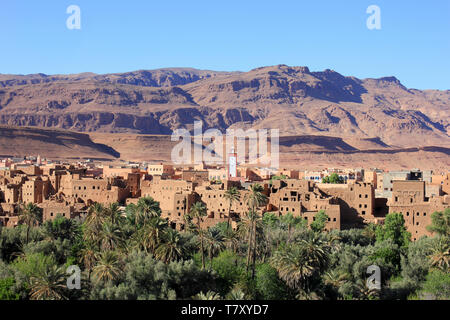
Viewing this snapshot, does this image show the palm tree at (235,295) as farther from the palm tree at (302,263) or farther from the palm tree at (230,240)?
the palm tree at (230,240)

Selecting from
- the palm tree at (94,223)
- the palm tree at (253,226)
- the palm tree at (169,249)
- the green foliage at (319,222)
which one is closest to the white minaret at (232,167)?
the green foliage at (319,222)

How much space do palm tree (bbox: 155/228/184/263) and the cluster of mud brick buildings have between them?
11715 millimetres

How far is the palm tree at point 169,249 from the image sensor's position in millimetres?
37281

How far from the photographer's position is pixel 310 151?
17275 centimetres

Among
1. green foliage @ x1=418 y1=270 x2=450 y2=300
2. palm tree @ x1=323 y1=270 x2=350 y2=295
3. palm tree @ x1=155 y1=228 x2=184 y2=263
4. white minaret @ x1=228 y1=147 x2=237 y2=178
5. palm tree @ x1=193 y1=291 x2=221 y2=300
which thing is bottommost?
green foliage @ x1=418 y1=270 x2=450 y2=300

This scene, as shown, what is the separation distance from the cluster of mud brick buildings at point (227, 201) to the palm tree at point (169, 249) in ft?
38.4

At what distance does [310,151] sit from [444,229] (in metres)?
127

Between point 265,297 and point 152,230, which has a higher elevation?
point 152,230

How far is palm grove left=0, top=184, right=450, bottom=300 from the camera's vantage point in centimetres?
3356

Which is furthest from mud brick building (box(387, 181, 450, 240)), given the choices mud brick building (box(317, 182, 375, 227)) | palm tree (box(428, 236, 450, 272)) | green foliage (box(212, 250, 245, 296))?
green foliage (box(212, 250, 245, 296))

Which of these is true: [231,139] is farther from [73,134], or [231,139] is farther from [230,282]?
[230,282]

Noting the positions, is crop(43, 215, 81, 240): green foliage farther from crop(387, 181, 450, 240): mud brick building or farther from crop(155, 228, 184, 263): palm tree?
crop(387, 181, 450, 240): mud brick building
